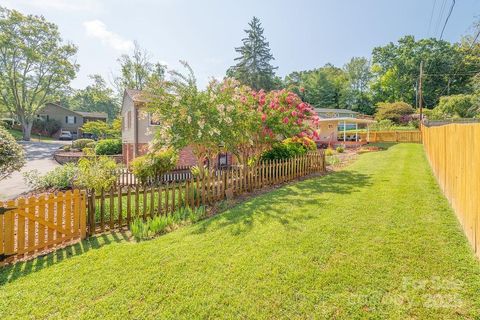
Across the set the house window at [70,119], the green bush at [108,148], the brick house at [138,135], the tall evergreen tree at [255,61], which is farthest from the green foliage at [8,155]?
the house window at [70,119]

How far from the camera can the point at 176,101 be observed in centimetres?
823

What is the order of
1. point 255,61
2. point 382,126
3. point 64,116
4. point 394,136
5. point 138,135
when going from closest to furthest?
point 138,135 < point 394,136 < point 382,126 < point 255,61 < point 64,116

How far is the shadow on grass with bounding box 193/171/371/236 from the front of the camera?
542cm

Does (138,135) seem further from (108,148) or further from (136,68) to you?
(136,68)

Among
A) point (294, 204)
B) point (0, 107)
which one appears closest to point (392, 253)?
point (294, 204)

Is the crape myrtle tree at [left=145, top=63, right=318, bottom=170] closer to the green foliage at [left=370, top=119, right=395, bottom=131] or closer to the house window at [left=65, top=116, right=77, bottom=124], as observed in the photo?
the green foliage at [left=370, top=119, right=395, bottom=131]

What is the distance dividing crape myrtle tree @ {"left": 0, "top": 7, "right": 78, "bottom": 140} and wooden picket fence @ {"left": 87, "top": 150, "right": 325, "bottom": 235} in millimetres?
38814

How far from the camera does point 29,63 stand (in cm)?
3566

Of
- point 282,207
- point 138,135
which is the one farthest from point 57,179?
point 282,207

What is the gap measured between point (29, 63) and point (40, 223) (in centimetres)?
4266

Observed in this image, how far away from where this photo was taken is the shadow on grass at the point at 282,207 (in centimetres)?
542

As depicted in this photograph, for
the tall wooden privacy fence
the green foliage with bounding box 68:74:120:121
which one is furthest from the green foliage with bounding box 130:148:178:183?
the green foliage with bounding box 68:74:120:121

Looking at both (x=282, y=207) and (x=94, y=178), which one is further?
(x=94, y=178)

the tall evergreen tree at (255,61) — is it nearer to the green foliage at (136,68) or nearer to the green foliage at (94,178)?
the green foliage at (136,68)
